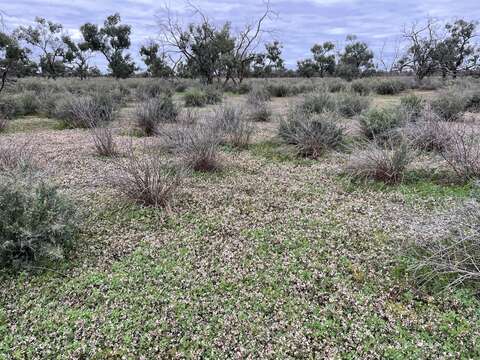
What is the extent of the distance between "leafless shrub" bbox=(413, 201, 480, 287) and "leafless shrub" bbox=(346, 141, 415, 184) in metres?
1.56

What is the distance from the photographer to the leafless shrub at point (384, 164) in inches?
185

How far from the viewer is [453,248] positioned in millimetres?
2828

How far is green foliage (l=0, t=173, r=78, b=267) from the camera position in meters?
2.87

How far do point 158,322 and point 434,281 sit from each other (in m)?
2.21

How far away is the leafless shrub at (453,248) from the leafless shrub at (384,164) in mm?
1562

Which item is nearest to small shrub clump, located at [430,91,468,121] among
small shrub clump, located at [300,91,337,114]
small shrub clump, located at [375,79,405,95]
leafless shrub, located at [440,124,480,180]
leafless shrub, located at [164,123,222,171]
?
small shrub clump, located at [300,91,337,114]

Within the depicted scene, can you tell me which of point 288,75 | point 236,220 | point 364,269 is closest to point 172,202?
point 236,220

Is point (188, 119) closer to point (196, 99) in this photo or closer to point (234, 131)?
point (234, 131)

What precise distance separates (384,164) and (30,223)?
175 inches

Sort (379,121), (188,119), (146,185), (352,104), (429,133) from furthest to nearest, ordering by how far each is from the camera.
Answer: (352,104) → (188,119) → (379,121) → (429,133) → (146,185)

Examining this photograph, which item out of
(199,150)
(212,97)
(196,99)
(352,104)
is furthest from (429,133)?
(212,97)

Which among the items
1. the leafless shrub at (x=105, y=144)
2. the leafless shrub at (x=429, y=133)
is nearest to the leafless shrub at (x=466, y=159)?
the leafless shrub at (x=429, y=133)

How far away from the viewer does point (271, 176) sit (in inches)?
203

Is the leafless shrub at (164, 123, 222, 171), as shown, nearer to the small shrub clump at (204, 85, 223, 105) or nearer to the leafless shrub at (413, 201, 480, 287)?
the leafless shrub at (413, 201, 480, 287)
